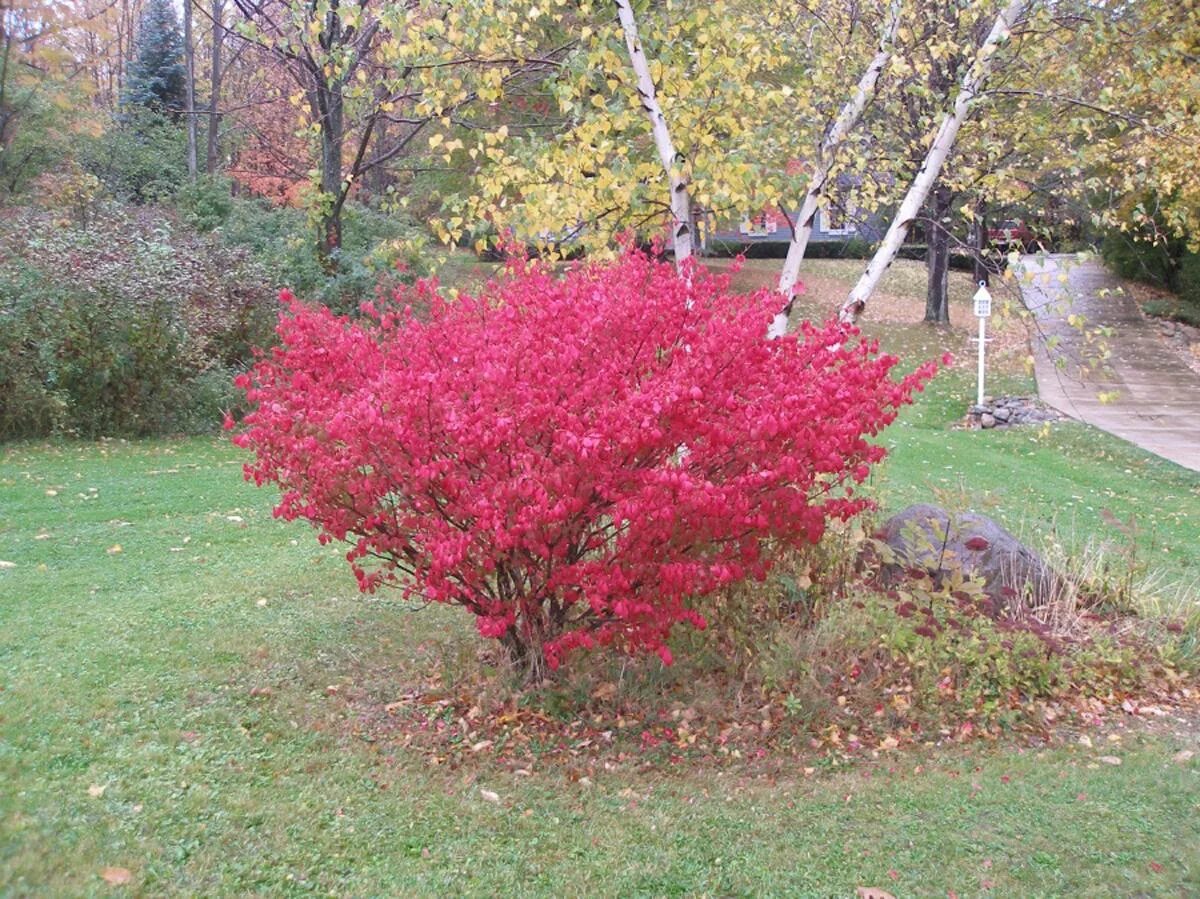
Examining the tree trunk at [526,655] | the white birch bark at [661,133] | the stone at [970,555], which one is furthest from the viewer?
the white birch bark at [661,133]

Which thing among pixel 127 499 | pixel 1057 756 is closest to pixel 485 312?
pixel 1057 756

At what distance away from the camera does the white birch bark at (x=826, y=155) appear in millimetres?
6586

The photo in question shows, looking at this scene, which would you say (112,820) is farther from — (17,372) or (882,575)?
(17,372)

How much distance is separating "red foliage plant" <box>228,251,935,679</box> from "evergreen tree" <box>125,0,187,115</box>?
2666 cm

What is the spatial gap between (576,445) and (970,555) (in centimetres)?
336

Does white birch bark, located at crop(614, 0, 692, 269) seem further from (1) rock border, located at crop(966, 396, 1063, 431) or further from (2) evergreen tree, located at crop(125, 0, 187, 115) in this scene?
(2) evergreen tree, located at crop(125, 0, 187, 115)

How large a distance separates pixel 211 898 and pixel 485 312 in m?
3.05

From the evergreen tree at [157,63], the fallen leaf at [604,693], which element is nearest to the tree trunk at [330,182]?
the fallen leaf at [604,693]

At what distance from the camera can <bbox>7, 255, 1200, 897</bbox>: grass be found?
11.0 feet

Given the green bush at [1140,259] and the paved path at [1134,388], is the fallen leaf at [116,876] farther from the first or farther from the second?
the green bush at [1140,259]

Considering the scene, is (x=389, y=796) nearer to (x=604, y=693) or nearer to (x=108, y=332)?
(x=604, y=693)

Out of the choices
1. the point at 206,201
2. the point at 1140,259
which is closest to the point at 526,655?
the point at 206,201

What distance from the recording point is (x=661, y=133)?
693cm

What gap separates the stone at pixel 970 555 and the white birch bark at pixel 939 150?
4.49ft
